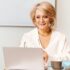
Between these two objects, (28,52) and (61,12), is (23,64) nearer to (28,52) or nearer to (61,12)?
(28,52)

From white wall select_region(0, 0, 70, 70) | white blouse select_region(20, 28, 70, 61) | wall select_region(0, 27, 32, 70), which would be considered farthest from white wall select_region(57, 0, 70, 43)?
white blouse select_region(20, 28, 70, 61)

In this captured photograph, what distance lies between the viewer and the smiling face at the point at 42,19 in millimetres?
1838

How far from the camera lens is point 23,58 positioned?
1307mm

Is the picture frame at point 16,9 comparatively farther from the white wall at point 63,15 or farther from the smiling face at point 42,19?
the smiling face at point 42,19

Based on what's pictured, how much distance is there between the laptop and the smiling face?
583mm

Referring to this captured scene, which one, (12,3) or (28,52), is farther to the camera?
(12,3)

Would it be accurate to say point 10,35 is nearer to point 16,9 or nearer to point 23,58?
point 16,9

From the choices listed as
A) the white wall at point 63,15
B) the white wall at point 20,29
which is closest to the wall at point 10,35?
the white wall at point 20,29

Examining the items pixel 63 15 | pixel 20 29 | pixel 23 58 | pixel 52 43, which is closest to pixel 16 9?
pixel 20 29

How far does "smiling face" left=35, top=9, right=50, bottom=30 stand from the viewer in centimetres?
184

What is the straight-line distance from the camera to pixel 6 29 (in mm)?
2352

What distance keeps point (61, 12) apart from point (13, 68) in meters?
1.24

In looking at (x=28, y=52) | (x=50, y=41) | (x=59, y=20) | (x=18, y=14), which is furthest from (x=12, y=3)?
(x=28, y=52)

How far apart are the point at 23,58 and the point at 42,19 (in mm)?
626
